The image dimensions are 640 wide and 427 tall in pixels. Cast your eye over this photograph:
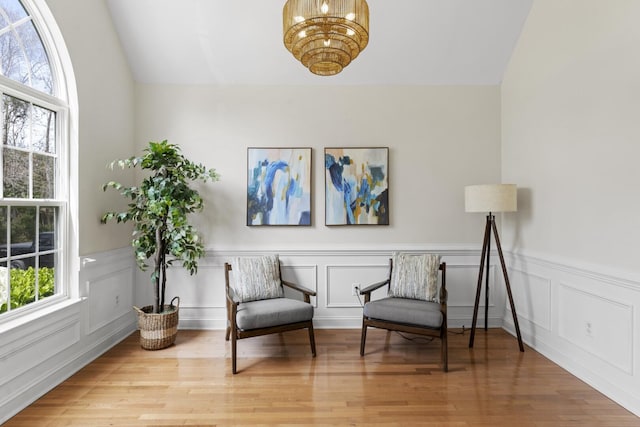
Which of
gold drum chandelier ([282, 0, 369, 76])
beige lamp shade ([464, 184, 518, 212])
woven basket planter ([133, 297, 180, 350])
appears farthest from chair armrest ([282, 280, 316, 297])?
gold drum chandelier ([282, 0, 369, 76])

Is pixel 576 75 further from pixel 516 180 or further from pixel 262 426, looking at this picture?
pixel 262 426

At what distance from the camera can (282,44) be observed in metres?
3.31

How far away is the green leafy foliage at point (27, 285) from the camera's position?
7.36 ft

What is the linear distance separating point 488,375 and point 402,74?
9.73ft

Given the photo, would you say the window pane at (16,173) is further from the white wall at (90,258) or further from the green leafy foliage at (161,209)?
the green leafy foliage at (161,209)

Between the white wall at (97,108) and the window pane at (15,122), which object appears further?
the white wall at (97,108)

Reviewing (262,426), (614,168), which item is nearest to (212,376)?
(262,426)

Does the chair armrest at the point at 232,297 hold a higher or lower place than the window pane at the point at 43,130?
lower

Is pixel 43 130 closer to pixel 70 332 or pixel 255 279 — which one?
pixel 70 332

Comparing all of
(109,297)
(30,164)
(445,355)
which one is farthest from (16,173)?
(445,355)

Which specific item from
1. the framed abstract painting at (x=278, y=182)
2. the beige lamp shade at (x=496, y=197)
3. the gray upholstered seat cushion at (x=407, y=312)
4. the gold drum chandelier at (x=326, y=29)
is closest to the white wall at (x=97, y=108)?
the framed abstract painting at (x=278, y=182)

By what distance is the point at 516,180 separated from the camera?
3402 millimetres

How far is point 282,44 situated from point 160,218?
2.06m

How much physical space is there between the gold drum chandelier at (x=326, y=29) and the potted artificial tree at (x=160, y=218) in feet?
5.78
